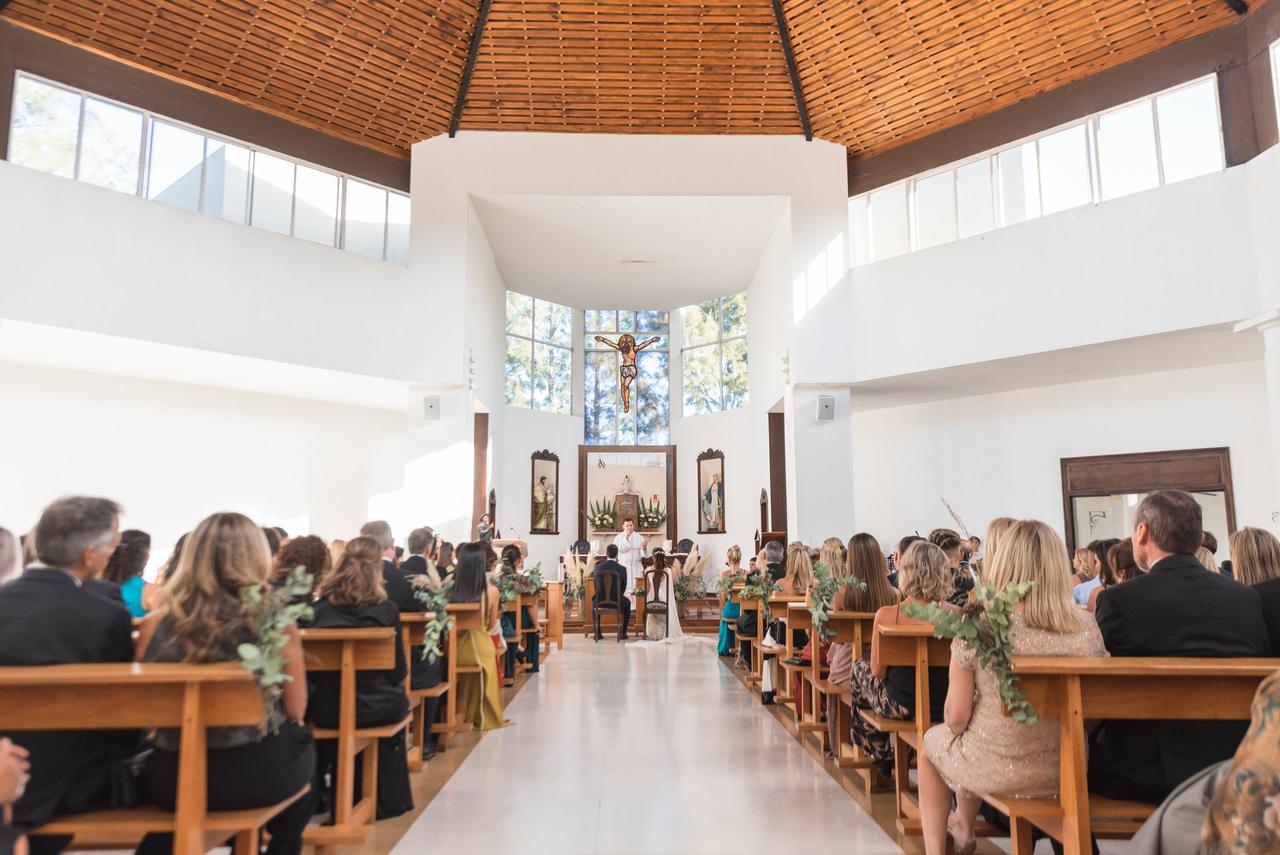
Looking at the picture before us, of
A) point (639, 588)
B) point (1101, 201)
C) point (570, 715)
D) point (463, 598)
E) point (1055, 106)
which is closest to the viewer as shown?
point (463, 598)

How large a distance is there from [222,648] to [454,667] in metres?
3.33

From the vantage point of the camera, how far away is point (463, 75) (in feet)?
33.4

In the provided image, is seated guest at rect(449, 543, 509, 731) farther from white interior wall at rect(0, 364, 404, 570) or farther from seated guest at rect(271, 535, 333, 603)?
white interior wall at rect(0, 364, 404, 570)

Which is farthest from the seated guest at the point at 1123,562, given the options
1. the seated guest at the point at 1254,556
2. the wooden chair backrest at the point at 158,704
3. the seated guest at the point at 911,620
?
the wooden chair backrest at the point at 158,704

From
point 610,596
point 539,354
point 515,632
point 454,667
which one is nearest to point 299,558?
point 454,667

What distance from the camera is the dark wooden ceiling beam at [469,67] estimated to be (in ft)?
31.3

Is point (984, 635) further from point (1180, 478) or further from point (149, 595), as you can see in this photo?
point (1180, 478)

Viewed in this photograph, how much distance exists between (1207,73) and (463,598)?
838 cm

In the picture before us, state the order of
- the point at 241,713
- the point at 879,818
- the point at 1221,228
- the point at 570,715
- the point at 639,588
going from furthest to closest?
the point at 639,588 → the point at 1221,228 → the point at 570,715 → the point at 879,818 → the point at 241,713

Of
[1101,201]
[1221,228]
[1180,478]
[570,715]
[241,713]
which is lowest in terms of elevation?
[570,715]

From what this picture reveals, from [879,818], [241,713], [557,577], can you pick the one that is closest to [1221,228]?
[879,818]

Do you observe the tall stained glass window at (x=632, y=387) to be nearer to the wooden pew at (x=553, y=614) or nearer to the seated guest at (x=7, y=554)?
the wooden pew at (x=553, y=614)

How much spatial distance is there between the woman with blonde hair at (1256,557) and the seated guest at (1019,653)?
1.04 metres

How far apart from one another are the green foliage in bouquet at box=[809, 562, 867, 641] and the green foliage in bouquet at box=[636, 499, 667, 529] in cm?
1058
